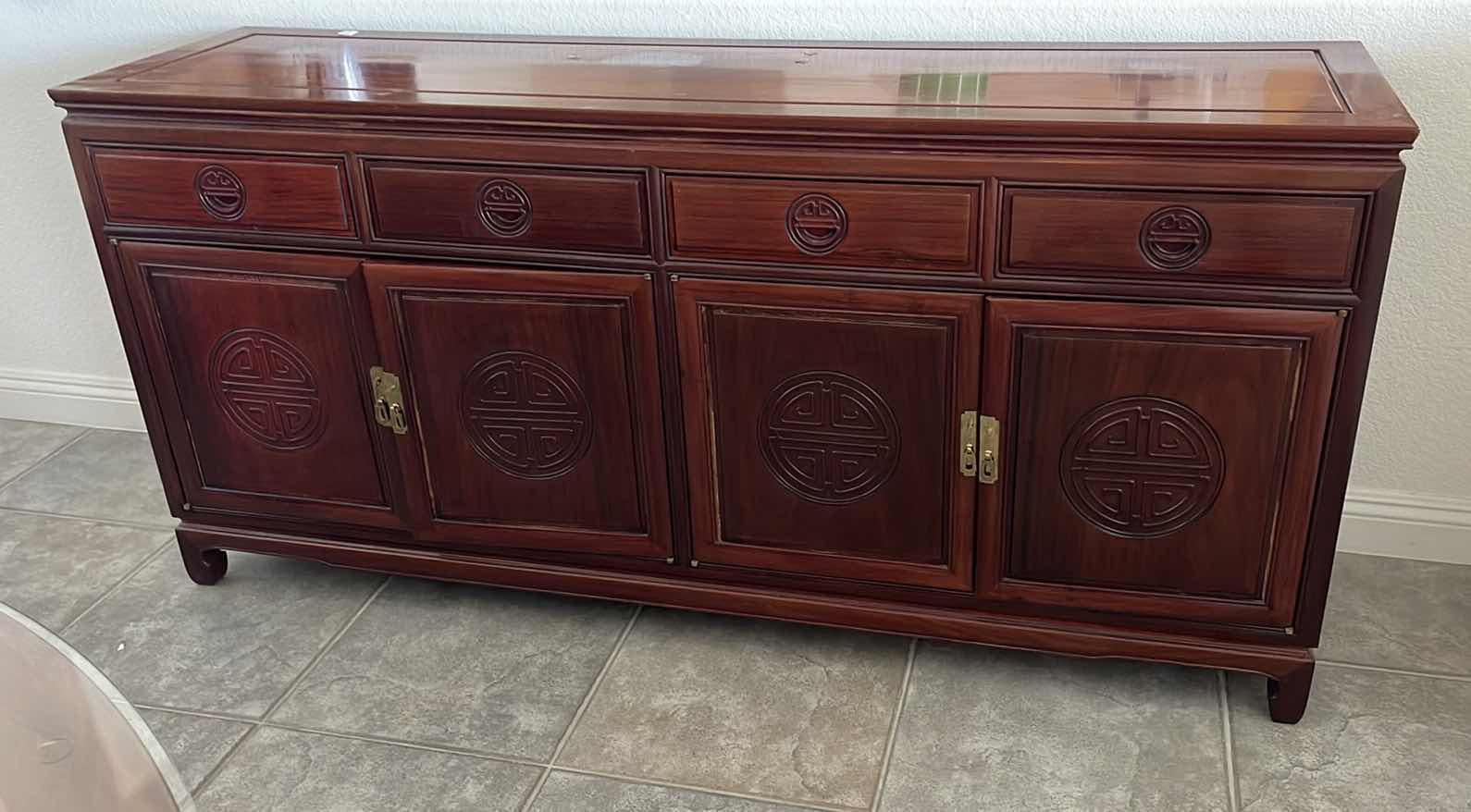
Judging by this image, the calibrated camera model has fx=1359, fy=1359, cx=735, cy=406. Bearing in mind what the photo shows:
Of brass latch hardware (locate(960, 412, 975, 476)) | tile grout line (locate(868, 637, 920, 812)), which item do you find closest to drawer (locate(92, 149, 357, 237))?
brass latch hardware (locate(960, 412, 975, 476))

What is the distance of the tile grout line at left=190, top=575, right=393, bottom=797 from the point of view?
1.86 metres

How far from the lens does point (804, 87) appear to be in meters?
1.79

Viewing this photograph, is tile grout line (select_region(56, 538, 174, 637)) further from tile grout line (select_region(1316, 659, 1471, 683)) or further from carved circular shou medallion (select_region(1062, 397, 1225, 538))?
tile grout line (select_region(1316, 659, 1471, 683))

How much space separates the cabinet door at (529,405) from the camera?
1.86 m

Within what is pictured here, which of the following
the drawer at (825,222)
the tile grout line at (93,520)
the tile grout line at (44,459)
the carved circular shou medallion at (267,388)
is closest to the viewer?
the drawer at (825,222)

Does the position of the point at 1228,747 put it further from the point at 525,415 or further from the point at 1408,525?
the point at 525,415

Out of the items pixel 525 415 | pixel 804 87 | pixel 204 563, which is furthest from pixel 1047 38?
pixel 204 563

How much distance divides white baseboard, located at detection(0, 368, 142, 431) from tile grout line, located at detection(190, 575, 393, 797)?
88 cm

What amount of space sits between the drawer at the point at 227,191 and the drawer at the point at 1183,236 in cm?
91

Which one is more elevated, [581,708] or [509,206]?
[509,206]

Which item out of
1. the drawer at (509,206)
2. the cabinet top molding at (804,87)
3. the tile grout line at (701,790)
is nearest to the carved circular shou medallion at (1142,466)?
the cabinet top molding at (804,87)

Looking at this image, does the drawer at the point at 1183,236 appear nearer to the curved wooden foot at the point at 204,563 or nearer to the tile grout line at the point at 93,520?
the curved wooden foot at the point at 204,563

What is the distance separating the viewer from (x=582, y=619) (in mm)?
2146

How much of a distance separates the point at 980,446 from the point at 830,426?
20cm
